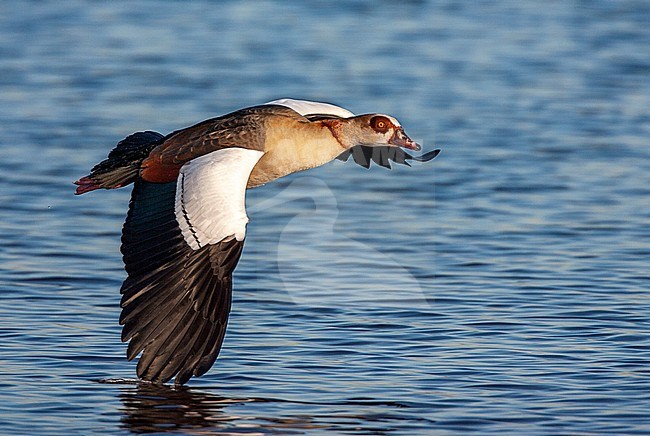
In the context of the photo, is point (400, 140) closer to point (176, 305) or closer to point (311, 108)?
point (311, 108)

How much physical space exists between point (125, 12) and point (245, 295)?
14.4 metres

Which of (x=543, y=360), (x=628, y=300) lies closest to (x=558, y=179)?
(x=628, y=300)

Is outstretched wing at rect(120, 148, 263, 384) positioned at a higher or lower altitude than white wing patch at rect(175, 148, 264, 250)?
lower

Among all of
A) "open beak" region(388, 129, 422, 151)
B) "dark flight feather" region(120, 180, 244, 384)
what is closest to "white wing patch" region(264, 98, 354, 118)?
"open beak" region(388, 129, 422, 151)

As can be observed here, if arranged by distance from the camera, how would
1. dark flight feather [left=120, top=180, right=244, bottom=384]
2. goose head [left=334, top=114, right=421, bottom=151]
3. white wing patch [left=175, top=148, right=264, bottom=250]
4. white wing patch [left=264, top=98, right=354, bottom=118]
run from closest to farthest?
dark flight feather [left=120, top=180, right=244, bottom=384] → white wing patch [left=175, top=148, right=264, bottom=250] → goose head [left=334, top=114, right=421, bottom=151] → white wing patch [left=264, top=98, right=354, bottom=118]

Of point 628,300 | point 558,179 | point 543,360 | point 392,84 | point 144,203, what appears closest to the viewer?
point 144,203

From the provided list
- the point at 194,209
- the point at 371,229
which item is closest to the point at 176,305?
the point at 194,209

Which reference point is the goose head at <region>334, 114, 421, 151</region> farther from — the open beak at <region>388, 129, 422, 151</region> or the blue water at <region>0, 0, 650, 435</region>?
the blue water at <region>0, 0, 650, 435</region>

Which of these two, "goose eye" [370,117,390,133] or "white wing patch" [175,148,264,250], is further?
"goose eye" [370,117,390,133]

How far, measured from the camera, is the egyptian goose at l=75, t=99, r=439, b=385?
8.16 meters

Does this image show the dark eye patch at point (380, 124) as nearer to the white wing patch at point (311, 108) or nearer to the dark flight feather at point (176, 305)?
the white wing patch at point (311, 108)

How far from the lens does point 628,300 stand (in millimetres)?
10750

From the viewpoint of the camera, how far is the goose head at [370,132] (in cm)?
996

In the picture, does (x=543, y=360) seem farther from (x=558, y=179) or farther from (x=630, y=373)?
(x=558, y=179)
